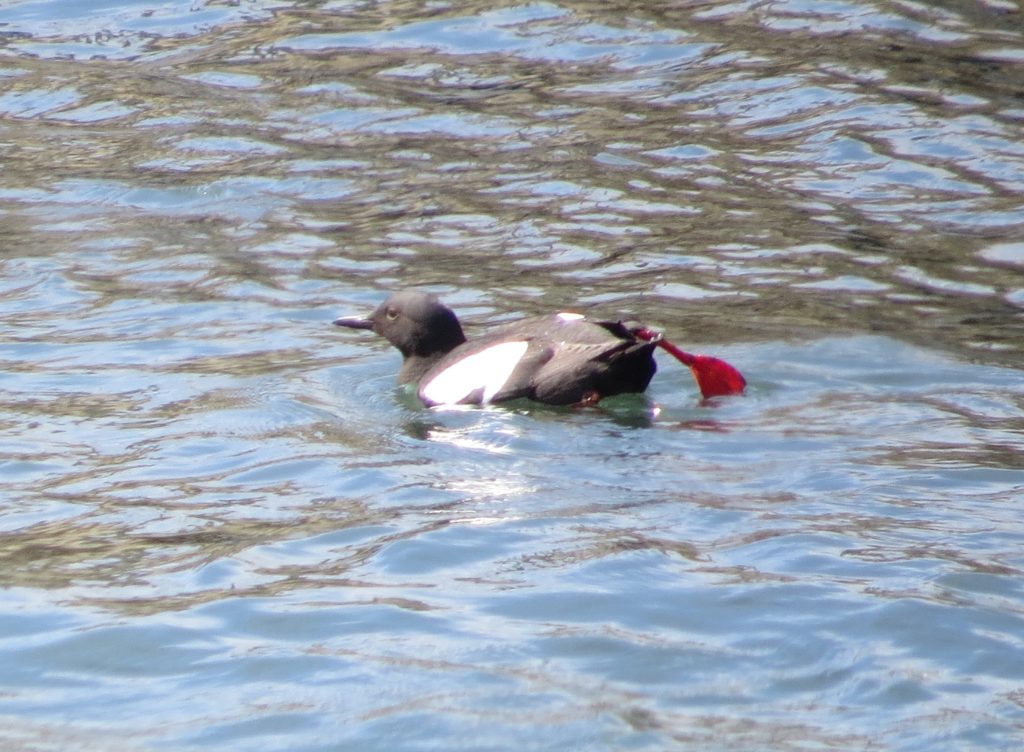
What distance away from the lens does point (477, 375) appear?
746 centimetres

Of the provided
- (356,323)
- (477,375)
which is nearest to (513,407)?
(477,375)

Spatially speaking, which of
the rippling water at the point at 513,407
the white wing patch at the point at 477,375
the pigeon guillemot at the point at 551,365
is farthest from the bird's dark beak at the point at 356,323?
the white wing patch at the point at 477,375

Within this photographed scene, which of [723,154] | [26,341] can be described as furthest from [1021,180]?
[26,341]

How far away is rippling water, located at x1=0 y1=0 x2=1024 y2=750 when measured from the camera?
4.64m

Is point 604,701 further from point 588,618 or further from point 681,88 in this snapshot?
point 681,88

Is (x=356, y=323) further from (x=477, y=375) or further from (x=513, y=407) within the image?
(x=513, y=407)

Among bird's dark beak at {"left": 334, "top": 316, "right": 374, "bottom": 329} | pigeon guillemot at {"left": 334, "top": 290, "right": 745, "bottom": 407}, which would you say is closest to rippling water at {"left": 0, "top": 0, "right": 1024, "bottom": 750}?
pigeon guillemot at {"left": 334, "top": 290, "right": 745, "bottom": 407}

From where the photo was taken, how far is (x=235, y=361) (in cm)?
818

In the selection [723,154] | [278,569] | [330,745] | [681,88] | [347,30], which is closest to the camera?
[330,745]

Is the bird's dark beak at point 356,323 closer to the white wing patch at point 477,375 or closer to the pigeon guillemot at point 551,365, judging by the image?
the pigeon guillemot at point 551,365

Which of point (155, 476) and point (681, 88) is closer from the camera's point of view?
point (155, 476)

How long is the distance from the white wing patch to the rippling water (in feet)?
0.41

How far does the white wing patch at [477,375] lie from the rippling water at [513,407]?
124mm

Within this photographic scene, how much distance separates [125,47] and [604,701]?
422 inches
